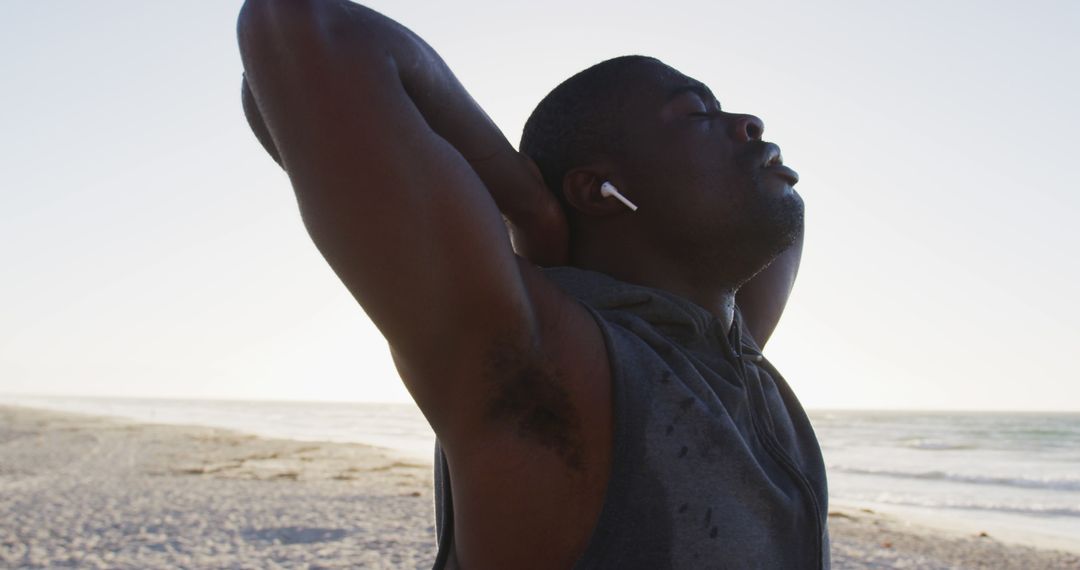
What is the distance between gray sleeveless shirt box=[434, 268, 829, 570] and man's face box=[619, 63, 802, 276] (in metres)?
0.13

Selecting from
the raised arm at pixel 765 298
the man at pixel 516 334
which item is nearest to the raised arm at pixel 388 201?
the man at pixel 516 334

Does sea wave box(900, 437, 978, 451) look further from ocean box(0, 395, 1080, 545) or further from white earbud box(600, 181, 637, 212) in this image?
white earbud box(600, 181, 637, 212)

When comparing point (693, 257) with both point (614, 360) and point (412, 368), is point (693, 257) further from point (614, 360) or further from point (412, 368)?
point (412, 368)

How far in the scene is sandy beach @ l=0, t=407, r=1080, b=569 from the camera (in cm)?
758

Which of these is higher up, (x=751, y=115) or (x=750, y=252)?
(x=751, y=115)

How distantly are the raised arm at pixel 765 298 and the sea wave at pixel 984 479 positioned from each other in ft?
60.7

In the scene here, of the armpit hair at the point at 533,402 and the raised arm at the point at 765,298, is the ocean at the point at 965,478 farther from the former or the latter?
the armpit hair at the point at 533,402

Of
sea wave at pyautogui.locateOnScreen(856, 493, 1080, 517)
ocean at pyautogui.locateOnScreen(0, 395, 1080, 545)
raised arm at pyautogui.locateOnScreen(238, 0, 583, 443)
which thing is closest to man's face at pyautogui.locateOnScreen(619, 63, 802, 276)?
raised arm at pyautogui.locateOnScreen(238, 0, 583, 443)

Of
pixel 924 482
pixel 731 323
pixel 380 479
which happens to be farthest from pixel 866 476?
pixel 731 323

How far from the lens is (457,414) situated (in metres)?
1.05

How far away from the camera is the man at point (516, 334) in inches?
38.2

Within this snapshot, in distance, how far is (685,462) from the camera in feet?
3.61

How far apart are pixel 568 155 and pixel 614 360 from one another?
519 millimetres

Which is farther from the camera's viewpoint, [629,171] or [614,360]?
[629,171]
